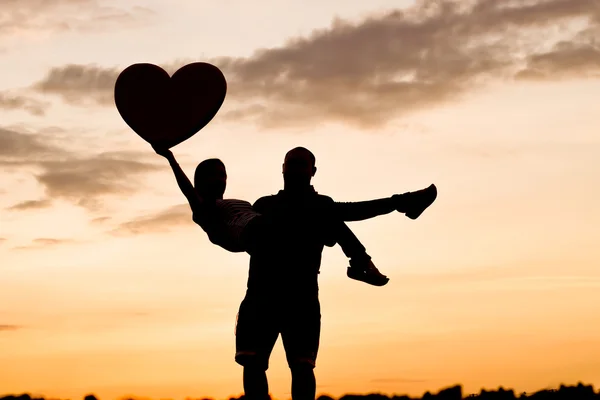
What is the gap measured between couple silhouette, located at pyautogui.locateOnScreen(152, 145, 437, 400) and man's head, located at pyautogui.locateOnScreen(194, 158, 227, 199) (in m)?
0.30

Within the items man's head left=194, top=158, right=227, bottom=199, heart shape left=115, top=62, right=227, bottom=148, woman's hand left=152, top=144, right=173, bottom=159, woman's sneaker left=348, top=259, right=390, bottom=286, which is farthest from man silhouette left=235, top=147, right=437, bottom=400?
heart shape left=115, top=62, right=227, bottom=148

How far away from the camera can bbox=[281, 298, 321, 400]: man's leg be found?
755 centimetres

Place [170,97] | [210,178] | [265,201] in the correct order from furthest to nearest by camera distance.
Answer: [170,97] → [210,178] → [265,201]

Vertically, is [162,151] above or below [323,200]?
above

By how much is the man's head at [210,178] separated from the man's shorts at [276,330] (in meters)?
1.07

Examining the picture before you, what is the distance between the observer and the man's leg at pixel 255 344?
7523mm

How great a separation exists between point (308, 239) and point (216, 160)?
45.8 inches

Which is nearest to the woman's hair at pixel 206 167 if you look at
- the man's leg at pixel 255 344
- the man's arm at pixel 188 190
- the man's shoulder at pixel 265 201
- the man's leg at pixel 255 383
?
the man's arm at pixel 188 190

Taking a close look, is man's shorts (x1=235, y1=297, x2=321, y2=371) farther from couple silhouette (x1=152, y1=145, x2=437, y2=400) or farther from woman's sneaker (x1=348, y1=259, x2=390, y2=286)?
woman's sneaker (x1=348, y1=259, x2=390, y2=286)

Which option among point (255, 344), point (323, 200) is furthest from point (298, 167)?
point (255, 344)

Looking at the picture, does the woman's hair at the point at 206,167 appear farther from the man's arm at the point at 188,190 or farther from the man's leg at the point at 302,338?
the man's leg at the point at 302,338

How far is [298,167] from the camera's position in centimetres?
762

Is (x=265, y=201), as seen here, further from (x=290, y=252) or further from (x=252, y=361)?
(x=252, y=361)

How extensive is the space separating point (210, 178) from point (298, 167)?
0.89 m
